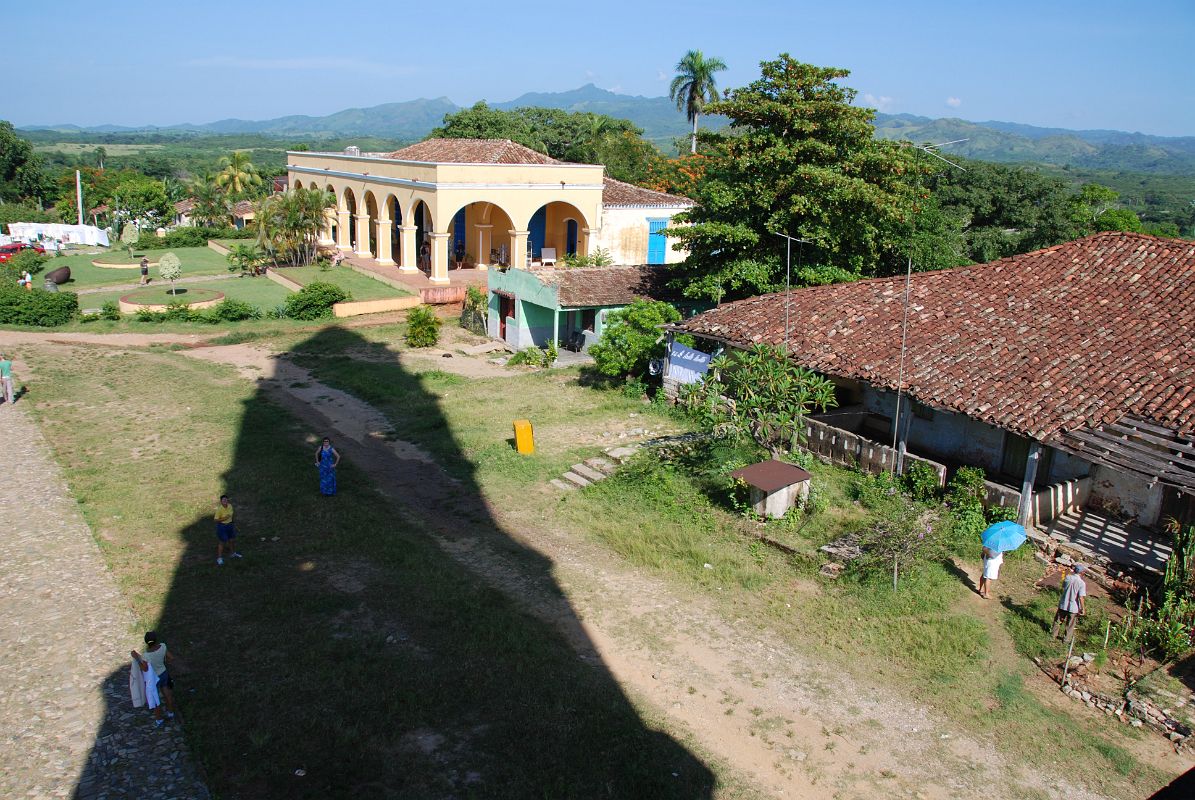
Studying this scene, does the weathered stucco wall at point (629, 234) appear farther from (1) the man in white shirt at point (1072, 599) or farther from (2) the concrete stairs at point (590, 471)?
(1) the man in white shirt at point (1072, 599)

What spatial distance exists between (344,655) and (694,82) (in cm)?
5802

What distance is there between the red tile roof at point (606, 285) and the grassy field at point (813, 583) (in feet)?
17.9

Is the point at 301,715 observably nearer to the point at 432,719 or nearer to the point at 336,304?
the point at 432,719

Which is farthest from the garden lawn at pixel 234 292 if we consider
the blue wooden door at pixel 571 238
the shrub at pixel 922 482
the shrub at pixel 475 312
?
the shrub at pixel 922 482

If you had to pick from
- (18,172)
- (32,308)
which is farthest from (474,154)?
(18,172)

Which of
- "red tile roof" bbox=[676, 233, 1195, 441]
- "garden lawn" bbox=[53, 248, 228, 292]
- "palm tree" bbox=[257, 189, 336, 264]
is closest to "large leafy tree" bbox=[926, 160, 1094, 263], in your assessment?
"red tile roof" bbox=[676, 233, 1195, 441]

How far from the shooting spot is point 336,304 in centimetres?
3203

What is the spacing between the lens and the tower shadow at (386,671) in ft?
26.4

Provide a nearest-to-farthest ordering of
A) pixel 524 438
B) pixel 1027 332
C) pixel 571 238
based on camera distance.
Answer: pixel 1027 332
pixel 524 438
pixel 571 238

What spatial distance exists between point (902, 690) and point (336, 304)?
26.7m

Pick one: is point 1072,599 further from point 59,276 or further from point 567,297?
point 59,276

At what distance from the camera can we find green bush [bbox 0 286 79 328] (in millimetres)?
31047

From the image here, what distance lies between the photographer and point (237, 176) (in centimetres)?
5753

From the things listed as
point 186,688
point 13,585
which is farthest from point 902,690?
point 13,585
